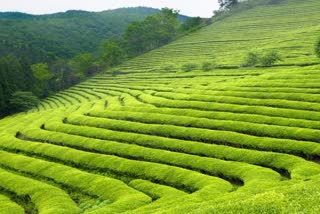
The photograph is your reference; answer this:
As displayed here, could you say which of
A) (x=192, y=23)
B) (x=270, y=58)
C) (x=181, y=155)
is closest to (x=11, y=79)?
(x=270, y=58)

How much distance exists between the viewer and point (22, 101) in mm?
101812

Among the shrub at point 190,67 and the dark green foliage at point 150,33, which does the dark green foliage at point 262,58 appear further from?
the dark green foliage at point 150,33

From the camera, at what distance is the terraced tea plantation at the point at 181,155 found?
28.4 m

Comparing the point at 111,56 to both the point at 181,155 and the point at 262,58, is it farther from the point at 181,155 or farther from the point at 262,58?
the point at 181,155

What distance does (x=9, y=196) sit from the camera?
37281 millimetres

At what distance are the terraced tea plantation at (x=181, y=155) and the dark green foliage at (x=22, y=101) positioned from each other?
35.2 metres

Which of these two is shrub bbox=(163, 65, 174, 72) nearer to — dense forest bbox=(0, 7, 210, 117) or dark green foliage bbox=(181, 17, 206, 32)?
dense forest bbox=(0, 7, 210, 117)

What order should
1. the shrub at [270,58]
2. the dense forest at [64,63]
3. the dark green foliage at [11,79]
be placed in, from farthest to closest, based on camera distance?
the dense forest at [64,63], the dark green foliage at [11,79], the shrub at [270,58]

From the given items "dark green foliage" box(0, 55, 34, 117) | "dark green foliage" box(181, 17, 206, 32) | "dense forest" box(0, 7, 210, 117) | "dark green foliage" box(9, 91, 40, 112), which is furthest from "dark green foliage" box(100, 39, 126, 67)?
"dark green foliage" box(181, 17, 206, 32)

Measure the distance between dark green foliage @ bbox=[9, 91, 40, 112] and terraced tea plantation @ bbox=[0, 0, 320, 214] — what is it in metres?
35.2

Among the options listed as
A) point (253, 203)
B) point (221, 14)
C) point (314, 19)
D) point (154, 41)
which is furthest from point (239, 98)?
point (221, 14)

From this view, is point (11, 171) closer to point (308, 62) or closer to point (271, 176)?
point (271, 176)

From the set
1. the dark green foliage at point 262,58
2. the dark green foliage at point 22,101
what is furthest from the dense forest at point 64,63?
the dark green foliage at point 262,58

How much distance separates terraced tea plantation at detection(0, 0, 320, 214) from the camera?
1117 inches
